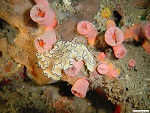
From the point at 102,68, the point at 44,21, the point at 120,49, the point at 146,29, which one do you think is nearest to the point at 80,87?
the point at 102,68

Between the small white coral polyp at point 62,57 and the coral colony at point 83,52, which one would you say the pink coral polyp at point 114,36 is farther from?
the small white coral polyp at point 62,57

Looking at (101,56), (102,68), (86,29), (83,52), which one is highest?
(86,29)

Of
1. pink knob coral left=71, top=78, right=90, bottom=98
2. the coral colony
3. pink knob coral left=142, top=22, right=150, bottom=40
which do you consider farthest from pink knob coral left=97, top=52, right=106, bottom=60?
pink knob coral left=142, top=22, right=150, bottom=40

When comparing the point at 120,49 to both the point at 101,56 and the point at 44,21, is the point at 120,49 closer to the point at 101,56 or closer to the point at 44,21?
the point at 101,56

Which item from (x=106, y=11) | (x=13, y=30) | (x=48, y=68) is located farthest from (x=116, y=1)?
(x=13, y=30)

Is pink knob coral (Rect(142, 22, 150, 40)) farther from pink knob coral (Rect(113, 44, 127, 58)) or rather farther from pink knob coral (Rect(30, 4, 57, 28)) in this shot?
pink knob coral (Rect(30, 4, 57, 28))

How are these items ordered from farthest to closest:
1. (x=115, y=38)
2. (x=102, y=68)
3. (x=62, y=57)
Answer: (x=102, y=68) → (x=62, y=57) → (x=115, y=38)

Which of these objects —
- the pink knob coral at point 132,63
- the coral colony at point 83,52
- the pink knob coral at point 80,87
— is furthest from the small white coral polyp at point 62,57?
the pink knob coral at point 132,63
